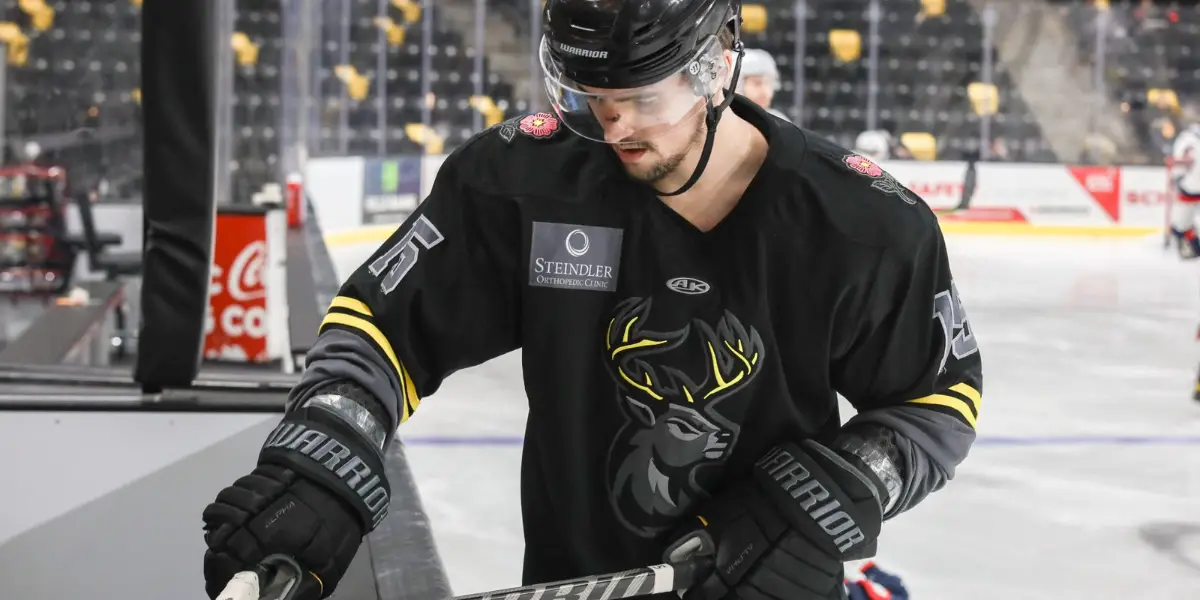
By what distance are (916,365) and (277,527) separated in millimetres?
594

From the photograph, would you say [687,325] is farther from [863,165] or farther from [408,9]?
[408,9]

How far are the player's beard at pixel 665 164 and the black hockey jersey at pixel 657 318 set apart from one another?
4cm

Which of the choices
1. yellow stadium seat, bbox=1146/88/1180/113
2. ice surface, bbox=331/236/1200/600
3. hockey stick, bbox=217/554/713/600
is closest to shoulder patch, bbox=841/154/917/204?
hockey stick, bbox=217/554/713/600

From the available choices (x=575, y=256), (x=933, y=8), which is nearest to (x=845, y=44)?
(x=933, y=8)

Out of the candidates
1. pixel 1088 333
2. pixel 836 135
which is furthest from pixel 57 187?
pixel 836 135

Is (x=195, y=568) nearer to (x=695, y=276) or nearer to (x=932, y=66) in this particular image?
(x=695, y=276)

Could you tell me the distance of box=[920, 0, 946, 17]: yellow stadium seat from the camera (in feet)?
40.0

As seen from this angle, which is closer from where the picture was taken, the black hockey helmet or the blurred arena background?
the black hockey helmet

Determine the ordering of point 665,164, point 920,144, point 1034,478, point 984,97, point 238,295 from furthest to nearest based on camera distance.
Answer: point 984,97 → point 920,144 → point 1034,478 → point 238,295 → point 665,164

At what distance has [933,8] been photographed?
40.1 ft

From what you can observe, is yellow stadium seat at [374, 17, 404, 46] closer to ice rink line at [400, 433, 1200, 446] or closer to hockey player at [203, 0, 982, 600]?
ice rink line at [400, 433, 1200, 446]

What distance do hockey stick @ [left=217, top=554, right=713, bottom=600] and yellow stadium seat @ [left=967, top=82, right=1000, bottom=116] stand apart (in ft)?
37.8

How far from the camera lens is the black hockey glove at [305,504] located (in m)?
1.00

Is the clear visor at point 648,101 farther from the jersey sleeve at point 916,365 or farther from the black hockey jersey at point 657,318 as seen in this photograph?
the jersey sleeve at point 916,365
